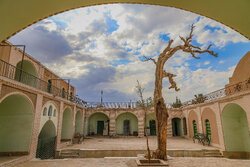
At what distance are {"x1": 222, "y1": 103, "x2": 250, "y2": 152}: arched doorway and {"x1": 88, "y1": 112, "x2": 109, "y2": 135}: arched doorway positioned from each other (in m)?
16.2

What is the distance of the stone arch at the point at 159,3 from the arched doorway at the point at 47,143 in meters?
12.5

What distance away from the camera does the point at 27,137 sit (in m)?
10.1

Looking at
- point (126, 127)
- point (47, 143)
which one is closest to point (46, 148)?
point (47, 143)

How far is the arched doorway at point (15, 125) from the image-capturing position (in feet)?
32.7

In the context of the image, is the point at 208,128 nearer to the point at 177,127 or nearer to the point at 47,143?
the point at 177,127

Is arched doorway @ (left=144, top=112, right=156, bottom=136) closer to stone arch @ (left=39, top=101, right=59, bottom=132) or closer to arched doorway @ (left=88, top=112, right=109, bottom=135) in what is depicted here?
arched doorway @ (left=88, top=112, right=109, bottom=135)

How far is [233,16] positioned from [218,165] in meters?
8.51

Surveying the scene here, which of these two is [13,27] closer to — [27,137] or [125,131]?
[27,137]

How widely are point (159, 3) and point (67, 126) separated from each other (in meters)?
17.5

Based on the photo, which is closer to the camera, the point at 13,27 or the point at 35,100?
the point at 13,27

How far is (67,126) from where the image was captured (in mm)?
17406

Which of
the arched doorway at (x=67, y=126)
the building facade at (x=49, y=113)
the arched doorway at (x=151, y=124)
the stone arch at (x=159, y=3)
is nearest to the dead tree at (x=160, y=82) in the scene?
the building facade at (x=49, y=113)

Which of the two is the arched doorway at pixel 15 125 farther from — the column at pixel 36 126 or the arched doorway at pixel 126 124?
the arched doorway at pixel 126 124

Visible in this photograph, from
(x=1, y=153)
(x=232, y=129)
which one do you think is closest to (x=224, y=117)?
(x=232, y=129)
